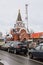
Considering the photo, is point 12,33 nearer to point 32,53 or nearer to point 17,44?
point 17,44

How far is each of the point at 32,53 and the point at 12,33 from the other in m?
69.7

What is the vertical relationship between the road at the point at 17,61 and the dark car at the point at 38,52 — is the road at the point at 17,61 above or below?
below

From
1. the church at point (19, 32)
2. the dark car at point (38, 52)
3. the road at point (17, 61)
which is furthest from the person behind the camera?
the church at point (19, 32)

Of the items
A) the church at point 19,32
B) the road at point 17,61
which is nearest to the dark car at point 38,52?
the road at point 17,61

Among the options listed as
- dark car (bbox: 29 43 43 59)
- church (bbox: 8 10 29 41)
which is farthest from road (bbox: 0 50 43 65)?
church (bbox: 8 10 29 41)

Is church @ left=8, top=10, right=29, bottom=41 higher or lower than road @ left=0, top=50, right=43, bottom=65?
higher

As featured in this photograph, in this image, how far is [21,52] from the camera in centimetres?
3341

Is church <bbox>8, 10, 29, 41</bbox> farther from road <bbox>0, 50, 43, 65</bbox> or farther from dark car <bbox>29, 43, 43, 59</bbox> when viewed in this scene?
dark car <bbox>29, 43, 43, 59</bbox>

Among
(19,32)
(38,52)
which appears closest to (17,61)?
(38,52)

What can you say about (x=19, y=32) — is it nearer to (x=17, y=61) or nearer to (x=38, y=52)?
(x=38, y=52)

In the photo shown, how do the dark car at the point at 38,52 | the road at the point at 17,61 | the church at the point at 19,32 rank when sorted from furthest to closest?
the church at the point at 19,32, the dark car at the point at 38,52, the road at the point at 17,61

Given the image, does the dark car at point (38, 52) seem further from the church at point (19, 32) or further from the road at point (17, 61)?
the church at point (19, 32)

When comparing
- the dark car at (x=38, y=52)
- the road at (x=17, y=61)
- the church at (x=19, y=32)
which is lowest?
the road at (x=17, y=61)

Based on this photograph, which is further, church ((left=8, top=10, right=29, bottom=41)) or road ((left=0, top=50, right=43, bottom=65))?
church ((left=8, top=10, right=29, bottom=41))
